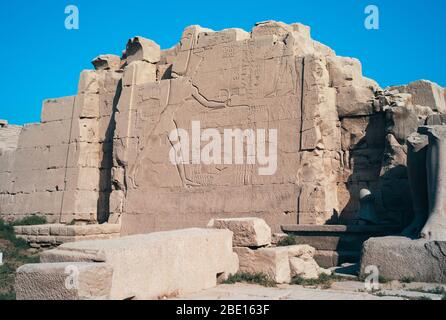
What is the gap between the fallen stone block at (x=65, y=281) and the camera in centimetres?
372

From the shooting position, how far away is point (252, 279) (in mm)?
5645

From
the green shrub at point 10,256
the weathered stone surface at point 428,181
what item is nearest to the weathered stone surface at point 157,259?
the green shrub at point 10,256

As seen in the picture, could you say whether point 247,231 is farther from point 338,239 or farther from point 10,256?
point 10,256

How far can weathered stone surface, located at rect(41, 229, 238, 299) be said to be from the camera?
4145 millimetres

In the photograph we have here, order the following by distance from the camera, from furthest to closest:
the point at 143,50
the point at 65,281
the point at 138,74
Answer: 1. the point at 143,50
2. the point at 138,74
3. the point at 65,281

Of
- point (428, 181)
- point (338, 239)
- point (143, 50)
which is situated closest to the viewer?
point (428, 181)

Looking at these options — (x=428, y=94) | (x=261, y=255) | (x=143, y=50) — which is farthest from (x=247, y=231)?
(x=143, y=50)

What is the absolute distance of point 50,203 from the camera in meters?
12.4

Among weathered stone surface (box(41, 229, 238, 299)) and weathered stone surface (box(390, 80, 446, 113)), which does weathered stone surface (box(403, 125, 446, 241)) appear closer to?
weathered stone surface (box(390, 80, 446, 113))

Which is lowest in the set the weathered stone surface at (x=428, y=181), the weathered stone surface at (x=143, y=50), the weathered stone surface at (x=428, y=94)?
the weathered stone surface at (x=428, y=181)

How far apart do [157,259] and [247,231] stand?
1.68 metres

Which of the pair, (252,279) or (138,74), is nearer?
(252,279)

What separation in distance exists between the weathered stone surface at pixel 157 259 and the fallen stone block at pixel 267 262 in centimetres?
29

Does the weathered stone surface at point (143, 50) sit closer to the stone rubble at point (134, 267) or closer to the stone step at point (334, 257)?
the stone step at point (334, 257)
